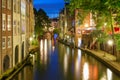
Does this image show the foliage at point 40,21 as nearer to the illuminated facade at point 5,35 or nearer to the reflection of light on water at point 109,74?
the illuminated facade at point 5,35

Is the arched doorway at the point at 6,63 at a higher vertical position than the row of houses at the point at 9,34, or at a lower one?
lower

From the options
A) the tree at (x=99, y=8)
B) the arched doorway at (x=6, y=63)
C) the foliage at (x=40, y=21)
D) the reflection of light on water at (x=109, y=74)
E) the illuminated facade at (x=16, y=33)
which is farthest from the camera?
the foliage at (x=40, y=21)

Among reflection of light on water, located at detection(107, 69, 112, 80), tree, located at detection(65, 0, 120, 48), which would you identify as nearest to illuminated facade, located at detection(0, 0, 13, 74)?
tree, located at detection(65, 0, 120, 48)

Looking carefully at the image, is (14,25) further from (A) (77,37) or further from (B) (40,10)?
(B) (40,10)

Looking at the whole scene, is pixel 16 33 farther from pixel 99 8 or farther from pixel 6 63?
pixel 99 8

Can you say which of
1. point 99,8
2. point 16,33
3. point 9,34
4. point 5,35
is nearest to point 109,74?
point 99,8

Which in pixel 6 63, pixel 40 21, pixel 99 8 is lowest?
pixel 6 63

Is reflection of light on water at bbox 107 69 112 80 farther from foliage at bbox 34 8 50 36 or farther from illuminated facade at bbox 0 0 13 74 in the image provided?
foliage at bbox 34 8 50 36

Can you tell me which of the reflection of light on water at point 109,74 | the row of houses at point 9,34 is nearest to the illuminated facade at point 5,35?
the row of houses at point 9,34

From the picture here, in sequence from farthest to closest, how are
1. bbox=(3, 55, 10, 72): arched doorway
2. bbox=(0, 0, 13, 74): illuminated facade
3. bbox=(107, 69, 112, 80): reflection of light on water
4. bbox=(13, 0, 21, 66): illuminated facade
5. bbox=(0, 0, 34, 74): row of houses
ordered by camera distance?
bbox=(13, 0, 21, 66): illuminated facade → bbox=(3, 55, 10, 72): arched doorway → bbox=(0, 0, 34, 74): row of houses → bbox=(0, 0, 13, 74): illuminated facade → bbox=(107, 69, 112, 80): reflection of light on water

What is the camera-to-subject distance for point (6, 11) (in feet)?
131

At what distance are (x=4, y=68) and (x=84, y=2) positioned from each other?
43.4ft

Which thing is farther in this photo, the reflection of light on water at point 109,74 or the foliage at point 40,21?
the foliage at point 40,21

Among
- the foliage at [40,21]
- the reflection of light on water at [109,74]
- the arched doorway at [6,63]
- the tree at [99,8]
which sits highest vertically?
the foliage at [40,21]
